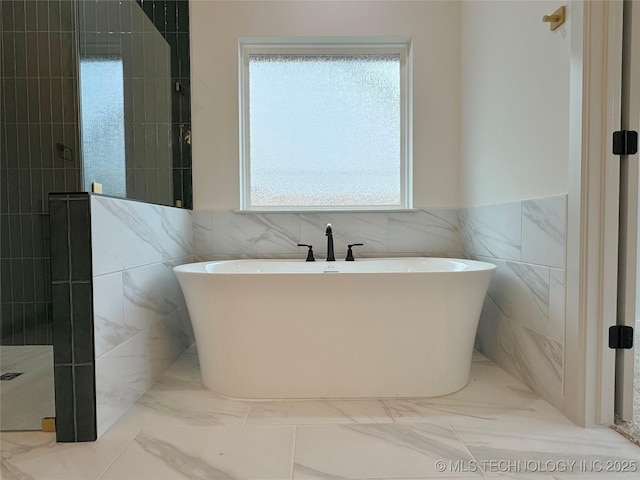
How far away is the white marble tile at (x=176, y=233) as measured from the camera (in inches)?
76.0

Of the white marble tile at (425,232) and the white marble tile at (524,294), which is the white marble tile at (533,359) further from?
the white marble tile at (425,232)

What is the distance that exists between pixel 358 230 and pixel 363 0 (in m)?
1.50

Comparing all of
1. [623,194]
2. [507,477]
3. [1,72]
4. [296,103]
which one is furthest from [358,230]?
[1,72]

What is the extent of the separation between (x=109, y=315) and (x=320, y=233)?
134 cm

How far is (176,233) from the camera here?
2.08 metres

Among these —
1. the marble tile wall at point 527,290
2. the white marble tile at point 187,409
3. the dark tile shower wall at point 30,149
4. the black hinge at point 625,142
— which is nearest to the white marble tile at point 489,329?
the marble tile wall at point 527,290

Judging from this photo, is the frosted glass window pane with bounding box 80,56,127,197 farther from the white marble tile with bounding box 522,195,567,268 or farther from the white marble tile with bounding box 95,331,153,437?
the white marble tile with bounding box 522,195,567,268

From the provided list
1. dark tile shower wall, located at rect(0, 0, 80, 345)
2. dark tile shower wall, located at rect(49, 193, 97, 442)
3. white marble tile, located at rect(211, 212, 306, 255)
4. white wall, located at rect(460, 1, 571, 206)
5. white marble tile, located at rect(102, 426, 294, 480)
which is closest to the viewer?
white marble tile, located at rect(102, 426, 294, 480)

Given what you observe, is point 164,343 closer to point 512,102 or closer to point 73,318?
point 73,318

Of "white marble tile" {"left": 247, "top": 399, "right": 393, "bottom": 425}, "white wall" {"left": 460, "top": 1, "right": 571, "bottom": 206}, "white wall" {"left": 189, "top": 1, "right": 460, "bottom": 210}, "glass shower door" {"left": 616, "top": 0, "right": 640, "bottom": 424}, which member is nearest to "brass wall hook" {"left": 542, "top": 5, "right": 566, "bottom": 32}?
"white wall" {"left": 460, "top": 1, "right": 571, "bottom": 206}

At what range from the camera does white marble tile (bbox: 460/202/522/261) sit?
68.3 inches

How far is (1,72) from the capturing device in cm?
201

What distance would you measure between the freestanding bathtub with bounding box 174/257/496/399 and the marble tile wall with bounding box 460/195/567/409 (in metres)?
0.25

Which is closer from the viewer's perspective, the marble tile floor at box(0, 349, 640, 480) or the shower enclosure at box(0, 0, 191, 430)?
the marble tile floor at box(0, 349, 640, 480)
